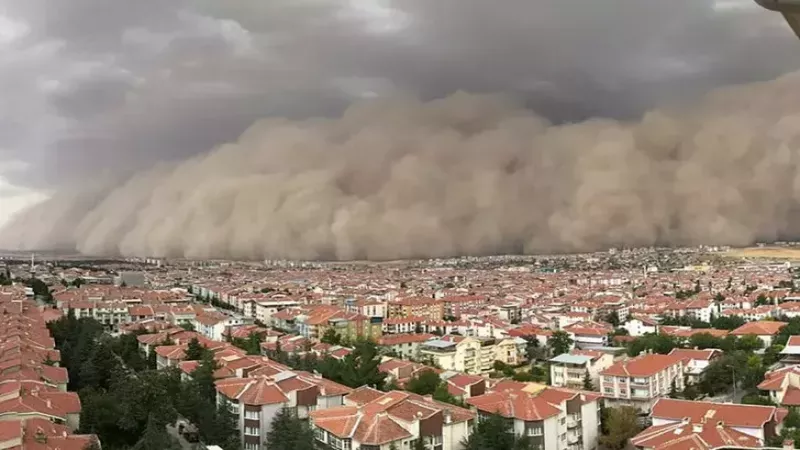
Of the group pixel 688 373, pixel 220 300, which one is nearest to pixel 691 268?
pixel 220 300

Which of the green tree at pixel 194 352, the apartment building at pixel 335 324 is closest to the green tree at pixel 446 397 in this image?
the green tree at pixel 194 352

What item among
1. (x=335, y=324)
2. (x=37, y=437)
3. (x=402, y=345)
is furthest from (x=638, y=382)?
(x=335, y=324)

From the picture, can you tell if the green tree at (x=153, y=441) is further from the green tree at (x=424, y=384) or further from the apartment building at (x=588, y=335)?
the apartment building at (x=588, y=335)

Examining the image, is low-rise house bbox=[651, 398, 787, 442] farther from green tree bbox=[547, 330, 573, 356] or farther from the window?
green tree bbox=[547, 330, 573, 356]

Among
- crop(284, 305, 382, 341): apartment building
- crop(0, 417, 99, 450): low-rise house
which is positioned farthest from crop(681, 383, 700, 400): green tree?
crop(0, 417, 99, 450): low-rise house

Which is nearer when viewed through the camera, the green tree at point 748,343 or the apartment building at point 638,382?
the apartment building at point 638,382

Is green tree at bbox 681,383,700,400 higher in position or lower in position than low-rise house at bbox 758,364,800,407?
lower
